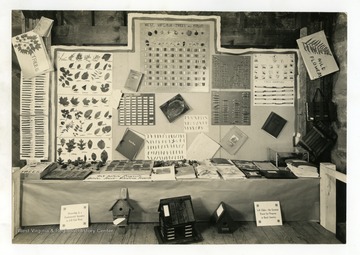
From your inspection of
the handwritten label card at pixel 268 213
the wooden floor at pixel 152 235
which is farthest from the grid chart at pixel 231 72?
the wooden floor at pixel 152 235

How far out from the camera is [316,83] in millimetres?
3303

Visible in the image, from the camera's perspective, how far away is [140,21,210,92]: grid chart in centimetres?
325

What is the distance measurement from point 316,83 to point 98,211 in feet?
7.79

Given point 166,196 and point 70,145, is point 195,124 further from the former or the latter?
point 70,145

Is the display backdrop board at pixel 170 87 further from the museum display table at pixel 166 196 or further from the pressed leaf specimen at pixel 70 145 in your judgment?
the museum display table at pixel 166 196

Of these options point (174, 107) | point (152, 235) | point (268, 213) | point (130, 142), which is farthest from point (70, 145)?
point (268, 213)

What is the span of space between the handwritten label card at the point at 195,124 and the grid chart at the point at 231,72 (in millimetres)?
358

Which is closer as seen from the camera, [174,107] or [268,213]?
[268,213]

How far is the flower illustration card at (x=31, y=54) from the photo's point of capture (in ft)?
10.2

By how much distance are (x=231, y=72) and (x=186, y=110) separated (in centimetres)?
59

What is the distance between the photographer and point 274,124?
3387mm

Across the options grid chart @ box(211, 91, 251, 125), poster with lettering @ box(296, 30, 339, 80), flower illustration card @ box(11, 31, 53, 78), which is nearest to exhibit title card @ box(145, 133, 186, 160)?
grid chart @ box(211, 91, 251, 125)

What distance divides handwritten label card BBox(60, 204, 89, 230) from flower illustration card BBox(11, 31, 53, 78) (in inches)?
53.1
